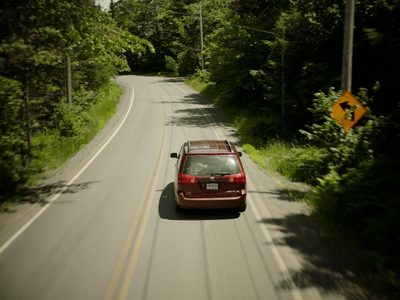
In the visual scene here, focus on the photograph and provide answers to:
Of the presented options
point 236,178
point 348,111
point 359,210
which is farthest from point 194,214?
point 348,111

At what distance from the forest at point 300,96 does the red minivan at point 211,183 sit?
203 centimetres

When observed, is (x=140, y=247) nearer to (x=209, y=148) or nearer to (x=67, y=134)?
(x=209, y=148)

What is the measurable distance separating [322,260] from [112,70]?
2879cm

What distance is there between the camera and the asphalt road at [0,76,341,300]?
518cm

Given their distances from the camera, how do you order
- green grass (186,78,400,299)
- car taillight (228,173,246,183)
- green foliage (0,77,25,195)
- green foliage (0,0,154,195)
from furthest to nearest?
green foliage (0,0,154,195) < green foliage (0,77,25,195) < car taillight (228,173,246,183) < green grass (186,78,400,299)

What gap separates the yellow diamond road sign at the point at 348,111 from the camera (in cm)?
824

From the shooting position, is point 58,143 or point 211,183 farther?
point 58,143

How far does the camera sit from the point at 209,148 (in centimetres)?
845

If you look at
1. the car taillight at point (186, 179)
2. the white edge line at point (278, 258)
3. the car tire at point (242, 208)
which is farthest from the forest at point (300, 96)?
the car taillight at point (186, 179)

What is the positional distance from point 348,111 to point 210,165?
3.86 m

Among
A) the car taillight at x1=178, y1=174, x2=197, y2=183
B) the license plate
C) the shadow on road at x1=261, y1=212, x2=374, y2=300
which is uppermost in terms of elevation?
the car taillight at x1=178, y1=174, x2=197, y2=183

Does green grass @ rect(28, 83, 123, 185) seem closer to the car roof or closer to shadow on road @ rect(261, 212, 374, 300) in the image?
the car roof

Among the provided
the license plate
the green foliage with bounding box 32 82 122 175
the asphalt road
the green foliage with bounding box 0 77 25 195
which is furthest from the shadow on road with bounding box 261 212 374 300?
the green foliage with bounding box 32 82 122 175

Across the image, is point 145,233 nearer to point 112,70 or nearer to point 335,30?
point 335,30
